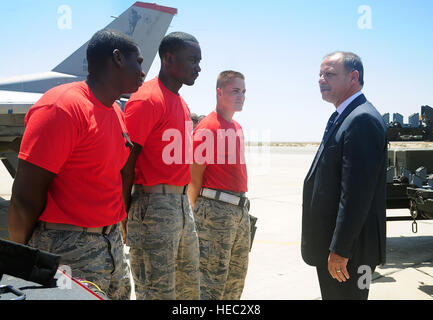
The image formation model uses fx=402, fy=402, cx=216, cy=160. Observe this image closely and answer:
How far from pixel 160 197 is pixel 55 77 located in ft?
38.5

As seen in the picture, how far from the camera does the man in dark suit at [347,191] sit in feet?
7.52

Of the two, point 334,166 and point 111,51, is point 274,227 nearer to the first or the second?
point 334,166

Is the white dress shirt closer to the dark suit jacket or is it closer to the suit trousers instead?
the dark suit jacket

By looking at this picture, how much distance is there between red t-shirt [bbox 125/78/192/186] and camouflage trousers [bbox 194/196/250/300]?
71 centimetres

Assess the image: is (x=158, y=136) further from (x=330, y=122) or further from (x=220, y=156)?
(x=330, y=122)

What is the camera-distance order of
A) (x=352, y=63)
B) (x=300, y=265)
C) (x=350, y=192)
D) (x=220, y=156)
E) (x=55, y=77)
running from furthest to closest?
(x=55, y=77) < (x=300, y=265) < (x=220, y=156) < (x=352, y=63) < (x=350, y=192)

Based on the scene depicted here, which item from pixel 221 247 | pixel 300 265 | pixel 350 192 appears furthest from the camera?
pixel 300 265

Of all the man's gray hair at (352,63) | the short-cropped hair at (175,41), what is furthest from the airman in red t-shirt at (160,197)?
the man's gray hair at (352,63)

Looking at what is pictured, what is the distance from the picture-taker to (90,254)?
1955 millimetres

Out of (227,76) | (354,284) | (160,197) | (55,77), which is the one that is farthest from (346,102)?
(55,77)

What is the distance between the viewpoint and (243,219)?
3.54 metres

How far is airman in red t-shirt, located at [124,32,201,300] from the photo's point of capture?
2.66 metres

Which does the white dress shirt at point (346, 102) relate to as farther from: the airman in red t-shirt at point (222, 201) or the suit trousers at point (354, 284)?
the airman in red t-shirt at point (222, 201)
